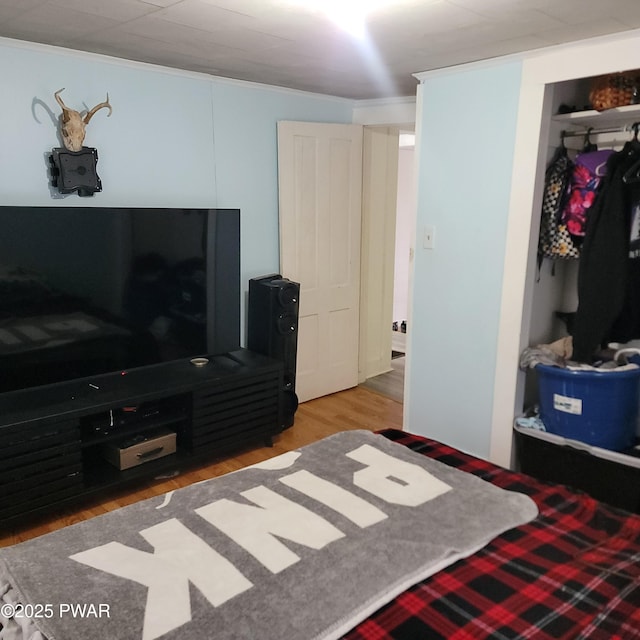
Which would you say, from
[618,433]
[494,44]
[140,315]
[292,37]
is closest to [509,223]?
[494,44]

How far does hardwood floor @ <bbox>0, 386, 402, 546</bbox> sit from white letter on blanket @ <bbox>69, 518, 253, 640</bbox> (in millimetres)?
1333

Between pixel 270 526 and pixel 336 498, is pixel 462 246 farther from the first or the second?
pixel 270 526

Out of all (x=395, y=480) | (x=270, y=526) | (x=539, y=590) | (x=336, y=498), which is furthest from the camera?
(x=395, y=480)

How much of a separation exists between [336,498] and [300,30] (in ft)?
6.06

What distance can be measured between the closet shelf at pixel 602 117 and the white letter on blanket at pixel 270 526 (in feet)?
7.24

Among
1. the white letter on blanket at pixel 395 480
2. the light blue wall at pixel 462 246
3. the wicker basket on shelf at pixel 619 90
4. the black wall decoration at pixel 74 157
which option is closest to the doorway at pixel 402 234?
the light blue wall at pixel 462 246

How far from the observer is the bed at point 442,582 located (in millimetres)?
1285

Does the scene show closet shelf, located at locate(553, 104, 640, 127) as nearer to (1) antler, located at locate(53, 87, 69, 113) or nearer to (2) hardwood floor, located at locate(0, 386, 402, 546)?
(2) hardwood floor, located at locate(0, 386, 402, 546)

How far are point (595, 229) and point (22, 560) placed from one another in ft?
8.52

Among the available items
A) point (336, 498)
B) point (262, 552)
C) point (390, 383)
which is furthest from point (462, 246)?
point (262, 552)

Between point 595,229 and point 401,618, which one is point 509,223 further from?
point 401,618

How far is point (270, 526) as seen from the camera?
1648mm

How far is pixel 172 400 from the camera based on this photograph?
3137mm

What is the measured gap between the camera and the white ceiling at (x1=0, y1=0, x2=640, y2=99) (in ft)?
6.84
